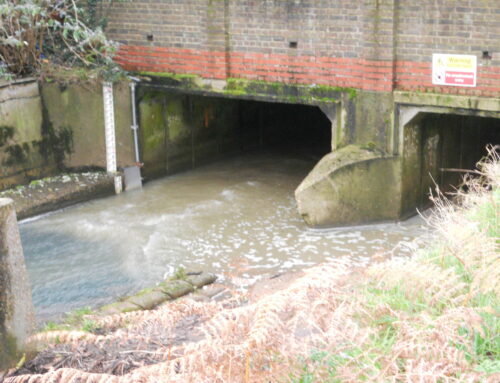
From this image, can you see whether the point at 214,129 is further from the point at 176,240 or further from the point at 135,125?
the point at 176,240

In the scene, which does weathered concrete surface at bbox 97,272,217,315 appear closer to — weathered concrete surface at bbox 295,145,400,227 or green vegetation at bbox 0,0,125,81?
weathered concrete surface at bbox 295,145,400,227

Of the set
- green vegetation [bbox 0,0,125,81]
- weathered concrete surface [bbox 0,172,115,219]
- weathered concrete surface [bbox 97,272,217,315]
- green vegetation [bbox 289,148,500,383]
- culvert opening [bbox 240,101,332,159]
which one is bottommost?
weathered concrete surface [bbox 97,272,217,315]

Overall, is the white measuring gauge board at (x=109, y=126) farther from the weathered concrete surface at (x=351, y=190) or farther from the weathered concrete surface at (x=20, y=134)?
the weathered concrete surface at (x=351, y=190)

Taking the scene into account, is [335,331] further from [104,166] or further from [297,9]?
[104,166]

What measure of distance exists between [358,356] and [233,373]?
2.20ft

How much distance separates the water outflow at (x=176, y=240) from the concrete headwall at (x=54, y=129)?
1.03 metres

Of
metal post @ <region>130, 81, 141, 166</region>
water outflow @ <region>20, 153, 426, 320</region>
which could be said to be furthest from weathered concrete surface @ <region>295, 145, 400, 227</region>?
metal post @ <region>130, 81, 141, 166</region>

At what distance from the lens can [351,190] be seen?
10625 mm

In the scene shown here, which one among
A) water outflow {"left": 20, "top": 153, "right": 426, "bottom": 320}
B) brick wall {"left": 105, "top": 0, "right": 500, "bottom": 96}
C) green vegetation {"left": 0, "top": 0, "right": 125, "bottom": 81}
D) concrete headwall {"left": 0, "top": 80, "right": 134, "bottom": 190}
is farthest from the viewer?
concrete headwall {"left": 0, "top": 80, "right": 134, "bottom": 190}

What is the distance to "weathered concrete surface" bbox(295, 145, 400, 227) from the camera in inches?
414

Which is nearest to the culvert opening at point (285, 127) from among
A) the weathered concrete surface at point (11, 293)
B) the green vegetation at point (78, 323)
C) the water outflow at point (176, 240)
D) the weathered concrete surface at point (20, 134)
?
the water outflow at point (176, 240)

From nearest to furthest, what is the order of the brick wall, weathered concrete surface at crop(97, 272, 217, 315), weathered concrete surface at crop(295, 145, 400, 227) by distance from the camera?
weathered concrete surface at crop(97, 272, 217, 315), the brick wall, weathered concrete surface at crop(295, 145, 400, 227)

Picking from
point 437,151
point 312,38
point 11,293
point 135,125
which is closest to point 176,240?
point 135,125

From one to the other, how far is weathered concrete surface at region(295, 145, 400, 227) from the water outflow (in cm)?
24
